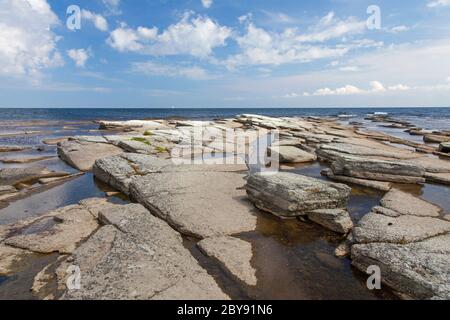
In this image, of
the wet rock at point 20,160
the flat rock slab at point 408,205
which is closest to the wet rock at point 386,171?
the flat rock slab at point 408,205

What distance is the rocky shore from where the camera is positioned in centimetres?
420

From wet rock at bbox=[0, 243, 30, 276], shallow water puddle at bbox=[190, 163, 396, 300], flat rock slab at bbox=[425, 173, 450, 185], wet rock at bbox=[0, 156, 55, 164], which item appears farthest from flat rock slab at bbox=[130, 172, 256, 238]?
wet rock at bbox=[0, 156, 55, 164]

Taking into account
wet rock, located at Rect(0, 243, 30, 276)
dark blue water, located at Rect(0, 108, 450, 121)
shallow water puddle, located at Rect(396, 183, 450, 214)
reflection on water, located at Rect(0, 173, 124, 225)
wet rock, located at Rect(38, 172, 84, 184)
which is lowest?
shallow water puddle, located at Rect(396, 183, 450, 214)

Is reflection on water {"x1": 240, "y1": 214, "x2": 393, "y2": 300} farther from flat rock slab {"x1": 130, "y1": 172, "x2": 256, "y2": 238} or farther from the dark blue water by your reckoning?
the dark blue water

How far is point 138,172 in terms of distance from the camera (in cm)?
979

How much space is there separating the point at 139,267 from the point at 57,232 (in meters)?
2.77

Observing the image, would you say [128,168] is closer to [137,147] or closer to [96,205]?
[96,205]

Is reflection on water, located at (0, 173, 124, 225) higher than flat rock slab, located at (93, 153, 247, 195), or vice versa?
flat rock slab, located at (93, 153, 247, 195)

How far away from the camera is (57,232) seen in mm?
5953

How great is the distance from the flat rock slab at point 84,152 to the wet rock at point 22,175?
4.69 ft

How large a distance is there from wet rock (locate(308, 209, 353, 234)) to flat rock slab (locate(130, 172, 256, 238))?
145 centimetres

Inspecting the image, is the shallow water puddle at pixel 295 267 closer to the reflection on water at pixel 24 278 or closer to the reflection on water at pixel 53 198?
the reflection on water at pixel 24 278
